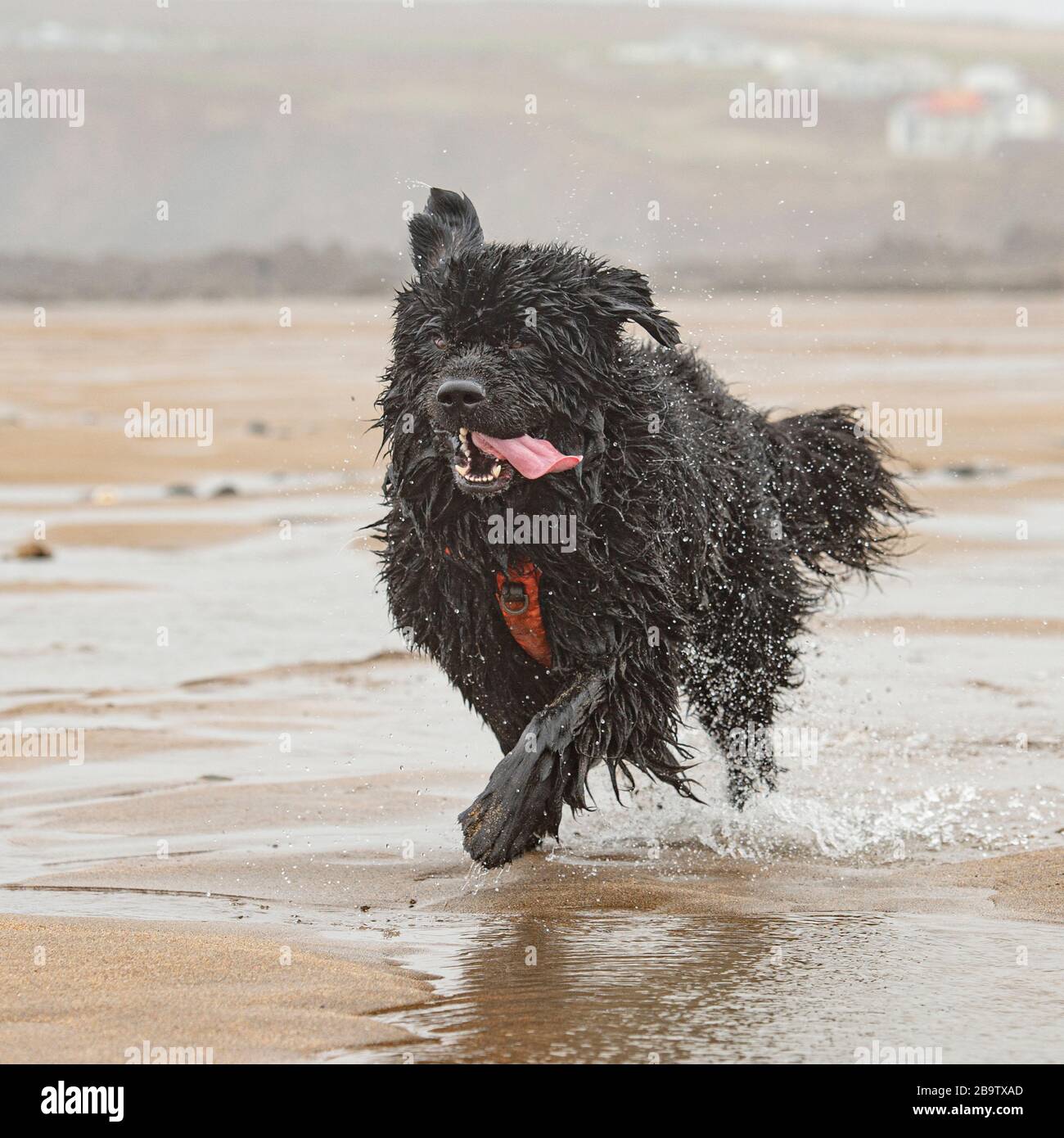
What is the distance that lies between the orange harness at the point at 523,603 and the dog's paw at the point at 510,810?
0.44 metres

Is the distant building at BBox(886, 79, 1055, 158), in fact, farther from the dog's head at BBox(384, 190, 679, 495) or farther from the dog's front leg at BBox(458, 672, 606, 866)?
the dog's front leg at BBox(458, 672, 606, 866)

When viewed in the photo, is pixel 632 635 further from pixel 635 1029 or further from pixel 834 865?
pixel 635 1029

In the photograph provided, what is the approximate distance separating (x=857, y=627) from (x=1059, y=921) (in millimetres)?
4725

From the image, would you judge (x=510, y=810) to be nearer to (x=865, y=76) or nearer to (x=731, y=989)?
(x=731, y=989)

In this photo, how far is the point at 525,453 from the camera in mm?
5184

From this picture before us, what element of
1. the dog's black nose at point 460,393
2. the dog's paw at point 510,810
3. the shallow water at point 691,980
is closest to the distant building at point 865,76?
the dog's black nose at point 460,393

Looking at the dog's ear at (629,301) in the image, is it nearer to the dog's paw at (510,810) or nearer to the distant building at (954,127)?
the dog's paw at (510,810)

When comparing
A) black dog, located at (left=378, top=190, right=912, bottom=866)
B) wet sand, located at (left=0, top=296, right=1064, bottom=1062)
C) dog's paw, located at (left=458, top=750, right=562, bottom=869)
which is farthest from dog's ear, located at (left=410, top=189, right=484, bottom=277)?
wet sand, located at (left=0, top=296, right=1064, bottom=1062)

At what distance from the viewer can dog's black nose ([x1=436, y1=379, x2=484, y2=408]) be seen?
5.05 metres

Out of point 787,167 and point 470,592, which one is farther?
point 787,167

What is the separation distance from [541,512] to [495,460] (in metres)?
0.25

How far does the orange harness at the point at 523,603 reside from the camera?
545 cm

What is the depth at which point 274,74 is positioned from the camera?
136m

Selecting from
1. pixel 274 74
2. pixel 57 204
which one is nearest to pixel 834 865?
pixel 57 204
